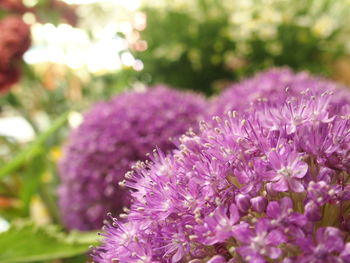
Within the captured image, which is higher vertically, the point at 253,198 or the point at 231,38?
the point at 231,38

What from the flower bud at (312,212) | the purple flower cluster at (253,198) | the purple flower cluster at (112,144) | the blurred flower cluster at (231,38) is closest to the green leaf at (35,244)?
the purple flower cluster at (112,144)

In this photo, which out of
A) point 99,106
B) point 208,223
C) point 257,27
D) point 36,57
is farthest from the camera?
point 36,57

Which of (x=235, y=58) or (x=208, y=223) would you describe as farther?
(x=235, y=58)

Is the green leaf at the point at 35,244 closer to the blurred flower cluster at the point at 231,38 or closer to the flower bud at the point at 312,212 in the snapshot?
the flower bud at the point at 312,212

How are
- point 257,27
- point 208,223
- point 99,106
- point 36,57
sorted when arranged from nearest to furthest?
1. point 208,223
2. point 99,106
3. point 257,27
4. point 36,57

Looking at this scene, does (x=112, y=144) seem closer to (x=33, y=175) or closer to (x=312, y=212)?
(x=33, y=175)

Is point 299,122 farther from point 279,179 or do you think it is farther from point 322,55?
point 322,55

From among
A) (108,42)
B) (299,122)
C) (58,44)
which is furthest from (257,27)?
(299,122)

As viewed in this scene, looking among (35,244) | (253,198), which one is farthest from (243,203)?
(35,244)
